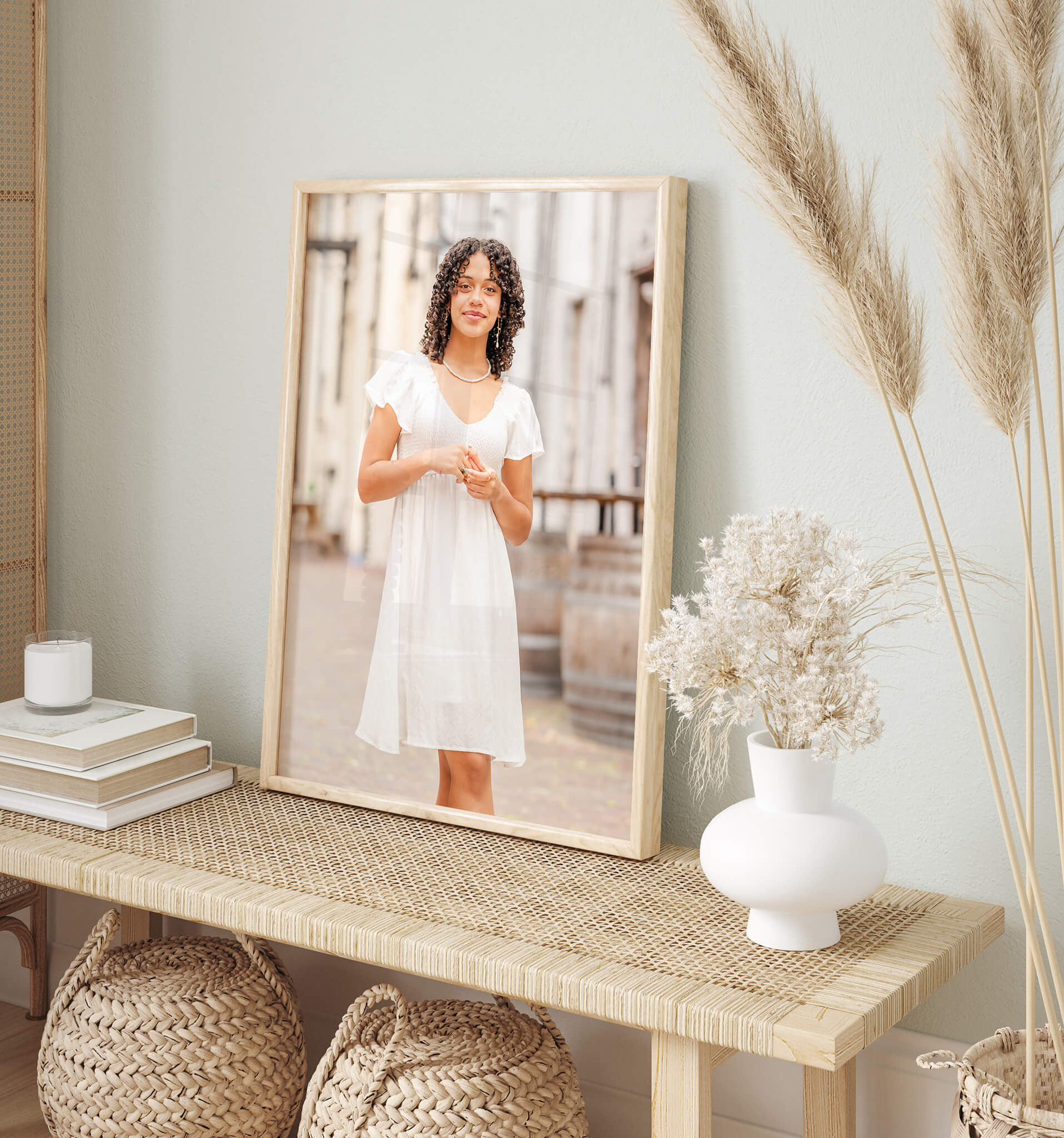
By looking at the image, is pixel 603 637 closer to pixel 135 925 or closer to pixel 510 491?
pixel 510 491

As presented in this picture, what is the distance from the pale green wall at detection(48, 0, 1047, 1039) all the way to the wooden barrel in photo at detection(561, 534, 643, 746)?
0.29 feet

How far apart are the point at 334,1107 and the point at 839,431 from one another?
103cm

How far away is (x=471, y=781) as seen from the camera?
1751 millimetres

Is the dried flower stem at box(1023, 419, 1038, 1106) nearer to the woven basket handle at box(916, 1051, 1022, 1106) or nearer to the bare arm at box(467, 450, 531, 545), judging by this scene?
the woven basket handle at box(916, 1051, 1022, 1106)

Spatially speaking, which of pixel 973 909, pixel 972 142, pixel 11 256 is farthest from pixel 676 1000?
pixel 11 256

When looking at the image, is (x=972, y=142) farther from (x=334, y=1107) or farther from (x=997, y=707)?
(x=334, y=1107)

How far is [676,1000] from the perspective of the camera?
1.24 meters

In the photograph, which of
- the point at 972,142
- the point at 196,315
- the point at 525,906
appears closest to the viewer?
the point at 972,142

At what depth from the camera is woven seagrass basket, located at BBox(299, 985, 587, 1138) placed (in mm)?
1454

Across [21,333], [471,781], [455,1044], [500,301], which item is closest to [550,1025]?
[455,1044]

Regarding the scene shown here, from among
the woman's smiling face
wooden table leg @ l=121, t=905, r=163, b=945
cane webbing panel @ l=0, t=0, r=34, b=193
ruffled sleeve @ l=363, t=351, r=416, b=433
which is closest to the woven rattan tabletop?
wooden table leg @ l=121, t=905, r=163, b=945

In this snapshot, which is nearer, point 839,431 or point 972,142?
point 972,142

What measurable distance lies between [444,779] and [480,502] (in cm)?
39

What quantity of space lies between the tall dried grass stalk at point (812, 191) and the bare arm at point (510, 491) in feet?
2.04
